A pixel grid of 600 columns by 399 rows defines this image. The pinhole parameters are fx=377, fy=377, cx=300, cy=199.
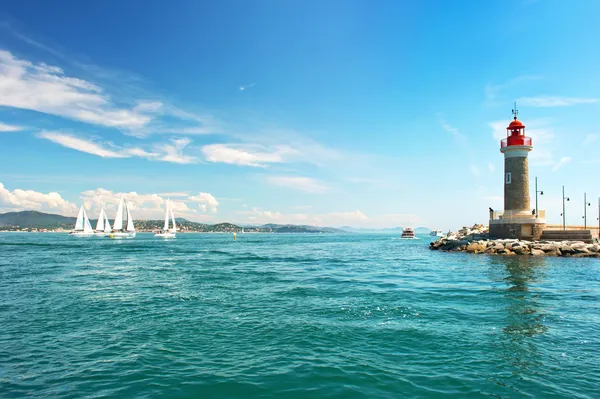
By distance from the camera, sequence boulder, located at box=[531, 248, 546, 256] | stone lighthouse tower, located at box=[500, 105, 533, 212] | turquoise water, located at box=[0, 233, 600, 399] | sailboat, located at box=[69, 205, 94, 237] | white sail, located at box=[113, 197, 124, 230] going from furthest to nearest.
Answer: sailboat, located at box=[69, 205, 94, 237] < white sail, located at box=[113, 197, 124, 230] < stone lighthouse tower, located at box=[500, 105, 533, 212] < boulder, located at box=[531, 248, 546, 256] < turquoise water, located at box=[0, 233, 600, 399]

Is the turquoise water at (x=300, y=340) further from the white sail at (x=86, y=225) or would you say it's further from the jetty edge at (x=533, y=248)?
the white sail at (x=86, y=225)

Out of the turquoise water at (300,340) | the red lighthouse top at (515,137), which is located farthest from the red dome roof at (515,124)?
the turquoise water at (300,340)

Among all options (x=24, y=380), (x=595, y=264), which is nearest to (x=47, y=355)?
(x=24, y=380)

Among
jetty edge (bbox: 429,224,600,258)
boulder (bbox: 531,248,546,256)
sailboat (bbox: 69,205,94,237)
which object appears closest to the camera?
jetty edge (bbox: 429,224,600,258)

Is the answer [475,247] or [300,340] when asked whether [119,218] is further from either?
[300,340]

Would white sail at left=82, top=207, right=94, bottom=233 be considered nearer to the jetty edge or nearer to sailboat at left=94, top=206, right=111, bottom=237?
sailboat at left=94, top=206, right=111, bottom=237

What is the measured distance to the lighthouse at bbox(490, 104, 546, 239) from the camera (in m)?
45.9

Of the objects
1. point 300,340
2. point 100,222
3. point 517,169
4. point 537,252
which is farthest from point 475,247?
point 100,222

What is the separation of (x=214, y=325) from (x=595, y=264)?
3577 cm

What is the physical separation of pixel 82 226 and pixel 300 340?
15593cm

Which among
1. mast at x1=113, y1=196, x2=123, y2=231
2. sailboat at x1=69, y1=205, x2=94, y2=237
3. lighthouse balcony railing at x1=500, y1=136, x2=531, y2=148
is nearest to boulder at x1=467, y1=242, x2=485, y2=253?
lighthouse balcony railing at x1=500, y1=136, x2=531, y2=148

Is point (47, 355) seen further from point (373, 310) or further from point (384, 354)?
point (373, 310)

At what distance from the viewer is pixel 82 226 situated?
473 feet

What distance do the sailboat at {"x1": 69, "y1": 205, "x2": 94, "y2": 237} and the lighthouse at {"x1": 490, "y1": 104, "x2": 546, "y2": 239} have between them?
138444 mm
